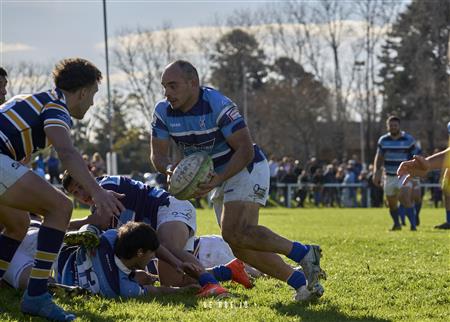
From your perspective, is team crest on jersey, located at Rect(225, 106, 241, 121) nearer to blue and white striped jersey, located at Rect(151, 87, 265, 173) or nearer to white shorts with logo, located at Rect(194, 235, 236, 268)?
blue and white striped jersey, located at Rect(151, 87, 265, 173)

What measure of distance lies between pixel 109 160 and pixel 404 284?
1021 inches

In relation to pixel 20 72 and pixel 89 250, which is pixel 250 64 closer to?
pixel 20 72

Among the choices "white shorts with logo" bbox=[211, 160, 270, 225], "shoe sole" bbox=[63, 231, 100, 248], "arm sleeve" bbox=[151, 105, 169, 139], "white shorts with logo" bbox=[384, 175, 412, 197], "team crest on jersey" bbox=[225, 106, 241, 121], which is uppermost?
"team crest on jersey" bbox=[225, 106, 241, 121]

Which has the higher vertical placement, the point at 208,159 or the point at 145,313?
the point at 208,159

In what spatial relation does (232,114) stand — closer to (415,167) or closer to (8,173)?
(415,167)

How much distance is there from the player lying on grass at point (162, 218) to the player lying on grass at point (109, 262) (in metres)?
0.27

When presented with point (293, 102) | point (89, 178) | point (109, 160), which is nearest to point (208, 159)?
point (89, 178)

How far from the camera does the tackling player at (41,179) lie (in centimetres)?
566

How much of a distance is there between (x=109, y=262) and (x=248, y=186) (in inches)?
54.1

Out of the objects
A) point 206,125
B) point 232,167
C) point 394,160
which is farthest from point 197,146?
point 394,160

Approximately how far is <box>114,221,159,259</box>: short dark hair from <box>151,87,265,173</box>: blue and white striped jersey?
2.57 feet

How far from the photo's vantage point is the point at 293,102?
5497 centimetres

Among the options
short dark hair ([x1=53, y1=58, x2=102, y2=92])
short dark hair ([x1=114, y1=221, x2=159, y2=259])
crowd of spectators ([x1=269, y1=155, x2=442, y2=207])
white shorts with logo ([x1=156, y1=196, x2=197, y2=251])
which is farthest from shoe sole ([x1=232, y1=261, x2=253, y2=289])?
crowd of spectators ([x1=269, y1=155, x2=442, y2=207])

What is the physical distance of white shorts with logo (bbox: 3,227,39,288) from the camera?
727 centimetres
